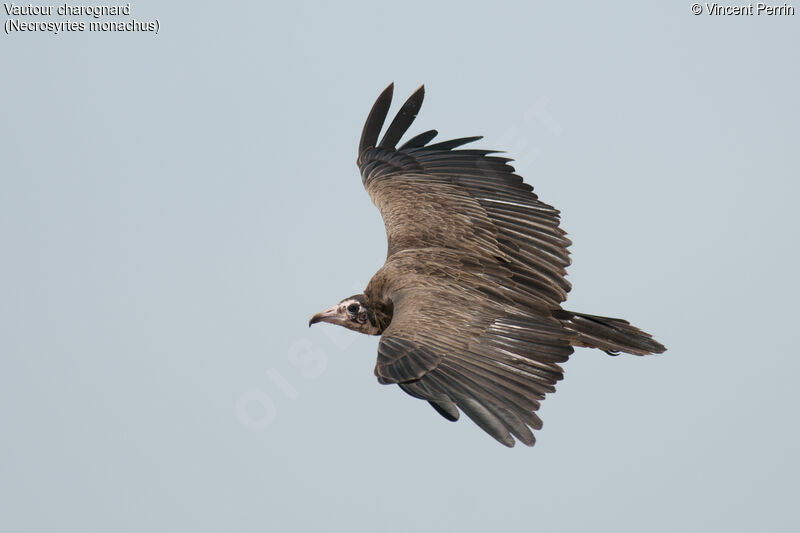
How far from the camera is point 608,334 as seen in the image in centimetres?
1102

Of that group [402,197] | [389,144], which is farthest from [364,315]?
[389,144]

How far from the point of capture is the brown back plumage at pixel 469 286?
9.39 metres

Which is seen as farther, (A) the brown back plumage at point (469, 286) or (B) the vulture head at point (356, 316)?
(B) the vulture head at point (356, 316)

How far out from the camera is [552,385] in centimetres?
943

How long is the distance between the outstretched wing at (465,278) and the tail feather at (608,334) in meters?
0.24

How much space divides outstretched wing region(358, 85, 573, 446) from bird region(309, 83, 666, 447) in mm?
12

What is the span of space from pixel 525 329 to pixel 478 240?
1795 mm

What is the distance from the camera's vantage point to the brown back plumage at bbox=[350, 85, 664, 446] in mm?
9391

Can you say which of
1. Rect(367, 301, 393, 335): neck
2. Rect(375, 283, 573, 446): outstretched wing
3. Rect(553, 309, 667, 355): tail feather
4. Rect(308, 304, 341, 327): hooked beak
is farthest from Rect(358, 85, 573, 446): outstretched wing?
Rect(308, 304, 341, 327): hooked beak

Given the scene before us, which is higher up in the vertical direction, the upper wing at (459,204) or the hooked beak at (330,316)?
the upper wing at (459,204)

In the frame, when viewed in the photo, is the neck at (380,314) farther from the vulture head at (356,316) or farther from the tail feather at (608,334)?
the tail feather at (608,334)

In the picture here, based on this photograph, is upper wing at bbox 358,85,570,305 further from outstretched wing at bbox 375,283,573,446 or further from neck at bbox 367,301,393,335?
outstretched wing at bbox 375,283,573,446

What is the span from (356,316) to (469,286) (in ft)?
4.42

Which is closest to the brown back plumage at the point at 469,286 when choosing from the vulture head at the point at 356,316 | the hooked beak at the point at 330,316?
the vulture head at the point at 356,316
